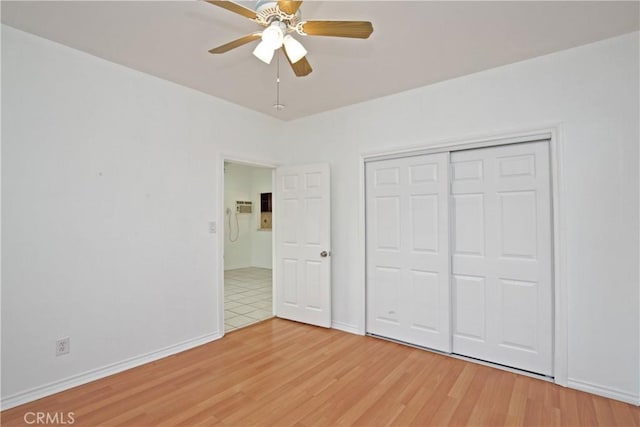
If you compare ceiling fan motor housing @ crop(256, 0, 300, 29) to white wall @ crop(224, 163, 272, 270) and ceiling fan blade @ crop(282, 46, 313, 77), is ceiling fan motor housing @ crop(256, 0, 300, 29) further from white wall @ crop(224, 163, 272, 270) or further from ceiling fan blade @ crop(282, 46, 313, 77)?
white wall @ crop(224, 163, 272, 270)

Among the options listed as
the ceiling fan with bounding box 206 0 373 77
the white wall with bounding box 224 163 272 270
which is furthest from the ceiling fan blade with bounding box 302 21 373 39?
the white wall with bounding box 224 163 272 270

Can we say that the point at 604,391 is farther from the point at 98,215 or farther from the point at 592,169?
the point at 98,215

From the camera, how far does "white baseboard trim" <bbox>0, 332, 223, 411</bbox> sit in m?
2.19

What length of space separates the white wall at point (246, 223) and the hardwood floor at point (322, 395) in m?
4.67

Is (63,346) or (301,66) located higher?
(301,66)

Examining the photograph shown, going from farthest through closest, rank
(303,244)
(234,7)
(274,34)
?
1. (303,244)
2. (274,34)
3. (234,7)

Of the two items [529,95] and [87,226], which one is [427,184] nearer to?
[529,95]

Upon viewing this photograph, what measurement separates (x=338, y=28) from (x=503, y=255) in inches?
90.7

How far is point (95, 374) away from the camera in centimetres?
254

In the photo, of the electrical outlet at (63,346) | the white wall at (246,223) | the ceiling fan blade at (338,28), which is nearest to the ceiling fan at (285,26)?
the ceiling fan blade at (338,28)

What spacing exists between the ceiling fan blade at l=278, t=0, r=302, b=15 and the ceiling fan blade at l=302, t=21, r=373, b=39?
0.09 metres

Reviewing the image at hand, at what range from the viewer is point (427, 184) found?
3152 mm

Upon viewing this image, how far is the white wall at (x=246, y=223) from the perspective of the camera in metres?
7.51

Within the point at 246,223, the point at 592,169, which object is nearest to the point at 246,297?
the point at 246,223
